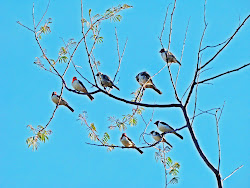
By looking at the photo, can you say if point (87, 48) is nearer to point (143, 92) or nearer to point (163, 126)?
point (143, 92)

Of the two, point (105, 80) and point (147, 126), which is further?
point (105, 80)

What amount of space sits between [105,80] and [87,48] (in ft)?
9.18

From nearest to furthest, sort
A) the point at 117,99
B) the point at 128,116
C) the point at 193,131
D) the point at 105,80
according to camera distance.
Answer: the point at 193,131 → the point at 117,99 → the point at 128,116 → the point at 105,80

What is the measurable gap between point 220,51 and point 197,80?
0.31 m

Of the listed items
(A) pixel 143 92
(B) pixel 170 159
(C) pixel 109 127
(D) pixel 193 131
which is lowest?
(D) pixel 193 131

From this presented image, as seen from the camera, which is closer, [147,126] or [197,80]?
[197,80]

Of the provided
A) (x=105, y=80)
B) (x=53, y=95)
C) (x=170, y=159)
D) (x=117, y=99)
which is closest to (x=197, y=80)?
(x=117, y=99)

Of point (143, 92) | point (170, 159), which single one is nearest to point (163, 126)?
point (143, 92)

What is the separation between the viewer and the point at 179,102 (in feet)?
12.8

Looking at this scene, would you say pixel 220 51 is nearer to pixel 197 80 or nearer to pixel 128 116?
pixel 197 80

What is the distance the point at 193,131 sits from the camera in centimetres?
368

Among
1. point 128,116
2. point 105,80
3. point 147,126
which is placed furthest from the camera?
point 105,80

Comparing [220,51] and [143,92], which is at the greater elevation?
[143,92]

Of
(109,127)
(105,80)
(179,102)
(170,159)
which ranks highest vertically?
(105,80)
